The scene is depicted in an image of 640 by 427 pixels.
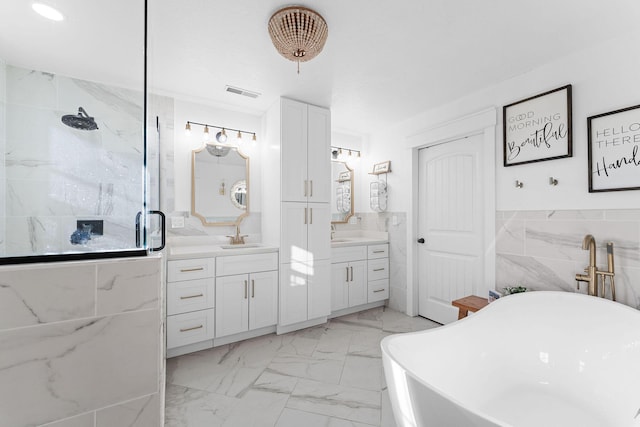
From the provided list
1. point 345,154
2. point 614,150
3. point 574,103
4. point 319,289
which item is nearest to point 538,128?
point 574,103

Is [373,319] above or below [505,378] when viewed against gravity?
below

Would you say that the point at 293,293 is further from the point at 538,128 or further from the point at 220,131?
the point at 538,128

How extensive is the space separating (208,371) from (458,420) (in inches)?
75.0

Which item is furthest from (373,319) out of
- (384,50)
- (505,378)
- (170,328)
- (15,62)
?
(15,62)

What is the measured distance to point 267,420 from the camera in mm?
1595

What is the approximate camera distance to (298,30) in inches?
62.5

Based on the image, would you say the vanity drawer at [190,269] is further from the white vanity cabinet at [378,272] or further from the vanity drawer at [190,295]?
the white vanity cabinet at [378,272]

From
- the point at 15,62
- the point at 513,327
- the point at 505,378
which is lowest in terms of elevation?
the point at 505,378

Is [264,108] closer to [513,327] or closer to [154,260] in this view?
[154,260]

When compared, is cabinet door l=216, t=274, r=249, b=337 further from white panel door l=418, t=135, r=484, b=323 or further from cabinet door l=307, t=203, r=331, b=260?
white panel door l=418, t=135, r=484, b=323

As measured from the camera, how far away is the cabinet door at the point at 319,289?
2891 millimetres

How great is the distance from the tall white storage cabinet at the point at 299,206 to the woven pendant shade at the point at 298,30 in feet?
3.49

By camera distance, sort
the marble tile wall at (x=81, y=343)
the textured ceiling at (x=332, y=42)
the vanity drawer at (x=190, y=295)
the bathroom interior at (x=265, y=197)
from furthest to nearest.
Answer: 1. the vanity drawer at (x=190, y=295)
2. the textured ceiling at (x=332, y=42)
3. the bathroom interior at (x=265, y=197)
4. the marble tile wall at (x=81, y=343)

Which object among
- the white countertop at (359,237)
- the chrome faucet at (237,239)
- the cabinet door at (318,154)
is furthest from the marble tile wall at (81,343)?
the white countertop at (359,237)
